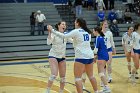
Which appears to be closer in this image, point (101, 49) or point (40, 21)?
point (101, 49)

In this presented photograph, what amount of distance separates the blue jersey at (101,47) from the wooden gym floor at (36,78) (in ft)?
4.30

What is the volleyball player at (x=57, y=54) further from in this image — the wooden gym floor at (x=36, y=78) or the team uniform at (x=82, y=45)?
the wooden gym floor at (x=36, y=78)

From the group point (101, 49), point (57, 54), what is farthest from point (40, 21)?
point (57, 54)

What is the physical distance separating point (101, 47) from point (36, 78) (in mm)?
3850

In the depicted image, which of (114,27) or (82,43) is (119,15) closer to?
(114,27)

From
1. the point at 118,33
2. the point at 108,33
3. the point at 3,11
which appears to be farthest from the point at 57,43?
the point at 3,11

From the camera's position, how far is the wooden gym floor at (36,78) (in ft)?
32.9

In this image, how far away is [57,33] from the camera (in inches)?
316

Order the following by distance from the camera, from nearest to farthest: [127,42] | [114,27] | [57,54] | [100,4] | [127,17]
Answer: [57,54]
[127,42]
[114,27]
[100,4]
[127,17]

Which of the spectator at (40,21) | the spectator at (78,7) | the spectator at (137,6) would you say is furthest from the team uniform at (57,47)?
the spectator at (137,6)

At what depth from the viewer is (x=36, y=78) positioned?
11906mm

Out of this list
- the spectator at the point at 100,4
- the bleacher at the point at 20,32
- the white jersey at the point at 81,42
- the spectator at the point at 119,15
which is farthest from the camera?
the spectator at the point at 119,15

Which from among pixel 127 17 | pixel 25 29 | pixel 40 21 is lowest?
pixel 25 29

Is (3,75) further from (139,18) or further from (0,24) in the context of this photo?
(139,18)
